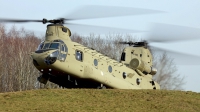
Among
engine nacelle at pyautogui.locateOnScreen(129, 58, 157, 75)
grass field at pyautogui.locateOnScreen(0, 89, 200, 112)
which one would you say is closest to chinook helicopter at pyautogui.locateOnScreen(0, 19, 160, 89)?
engine nacelle at pyautogui.locateOnScreen(129, 58, 157, 75)

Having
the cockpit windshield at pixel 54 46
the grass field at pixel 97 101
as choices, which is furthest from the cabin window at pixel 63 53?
the grass field at pixel 97 101

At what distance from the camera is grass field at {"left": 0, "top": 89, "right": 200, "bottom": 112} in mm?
13891

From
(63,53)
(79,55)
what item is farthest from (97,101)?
(79,55)

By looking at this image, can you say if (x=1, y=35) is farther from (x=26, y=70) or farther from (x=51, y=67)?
(x=51, y=67)

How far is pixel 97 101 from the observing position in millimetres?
15016

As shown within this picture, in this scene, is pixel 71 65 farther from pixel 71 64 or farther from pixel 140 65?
pixel 140 65

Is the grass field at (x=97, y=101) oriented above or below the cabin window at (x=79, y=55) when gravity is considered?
below

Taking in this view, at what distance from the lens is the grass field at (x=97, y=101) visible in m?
13.9

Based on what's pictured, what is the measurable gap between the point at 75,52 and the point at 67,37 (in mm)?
1233

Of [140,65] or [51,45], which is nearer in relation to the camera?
[51,45]

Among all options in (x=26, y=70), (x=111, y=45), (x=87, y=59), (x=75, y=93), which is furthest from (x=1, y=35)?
(x=75, y=93)

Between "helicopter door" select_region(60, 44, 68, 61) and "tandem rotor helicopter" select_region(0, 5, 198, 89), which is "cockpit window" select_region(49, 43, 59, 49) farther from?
"helicopter door" select_region(60, 44, 68, 61)

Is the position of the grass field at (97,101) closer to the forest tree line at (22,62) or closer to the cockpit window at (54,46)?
the cockpit window at (54,46)

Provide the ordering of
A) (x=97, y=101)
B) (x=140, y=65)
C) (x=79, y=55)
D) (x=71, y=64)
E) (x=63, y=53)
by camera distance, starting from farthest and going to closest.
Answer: (x=140, y=65) → (x=79, y=55) → (x=71, y=64) → (x=63, y=53) → (x=97, y=101)
